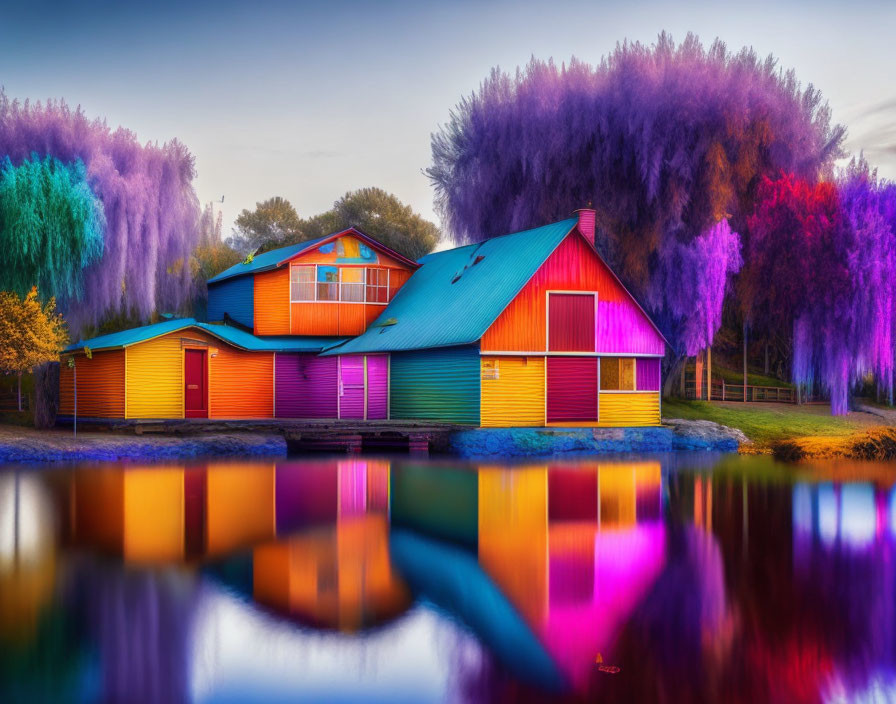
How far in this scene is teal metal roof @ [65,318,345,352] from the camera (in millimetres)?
34500

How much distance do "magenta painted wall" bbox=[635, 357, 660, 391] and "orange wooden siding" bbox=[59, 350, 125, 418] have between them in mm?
17888

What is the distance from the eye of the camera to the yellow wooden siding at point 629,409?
1326 inches

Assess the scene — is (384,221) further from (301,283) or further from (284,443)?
(284,443)

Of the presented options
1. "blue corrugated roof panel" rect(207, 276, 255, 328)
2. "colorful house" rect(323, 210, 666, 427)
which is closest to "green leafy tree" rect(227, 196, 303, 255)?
"blue corrugated roof panel" rect(207, 276, 255, 328)

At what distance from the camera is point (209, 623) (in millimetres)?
9195

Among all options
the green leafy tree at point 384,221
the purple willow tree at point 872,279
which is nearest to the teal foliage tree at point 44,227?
the purple willow tree at point 872,279

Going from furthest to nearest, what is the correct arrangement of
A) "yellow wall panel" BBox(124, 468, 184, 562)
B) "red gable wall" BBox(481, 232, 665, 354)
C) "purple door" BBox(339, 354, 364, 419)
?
1. "purple door" BBox(339, 354, 364, 419)
2. "red gable wall" BBox(481, 232, 665, 354)
3. "yellow wall panel" BBox(124, 468, 184, 562)

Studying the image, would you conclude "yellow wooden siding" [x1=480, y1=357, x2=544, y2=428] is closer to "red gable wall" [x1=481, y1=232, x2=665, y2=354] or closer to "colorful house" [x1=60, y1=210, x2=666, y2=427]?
Answer: "colorful house" [x1=60, y1=210, x2=666, y2=427]

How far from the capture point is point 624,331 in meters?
33.9

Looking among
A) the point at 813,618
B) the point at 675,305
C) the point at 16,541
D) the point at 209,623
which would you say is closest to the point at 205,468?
the point at 16,541

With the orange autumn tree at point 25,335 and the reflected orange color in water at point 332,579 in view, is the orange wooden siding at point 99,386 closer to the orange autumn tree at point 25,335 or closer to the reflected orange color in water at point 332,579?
the orange autumn tree at point 25,335

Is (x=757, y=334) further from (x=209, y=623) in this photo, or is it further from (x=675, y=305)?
(x=209, y=623)

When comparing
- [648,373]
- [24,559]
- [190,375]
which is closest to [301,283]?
[190,375]

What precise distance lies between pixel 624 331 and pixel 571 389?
288 centimetres
